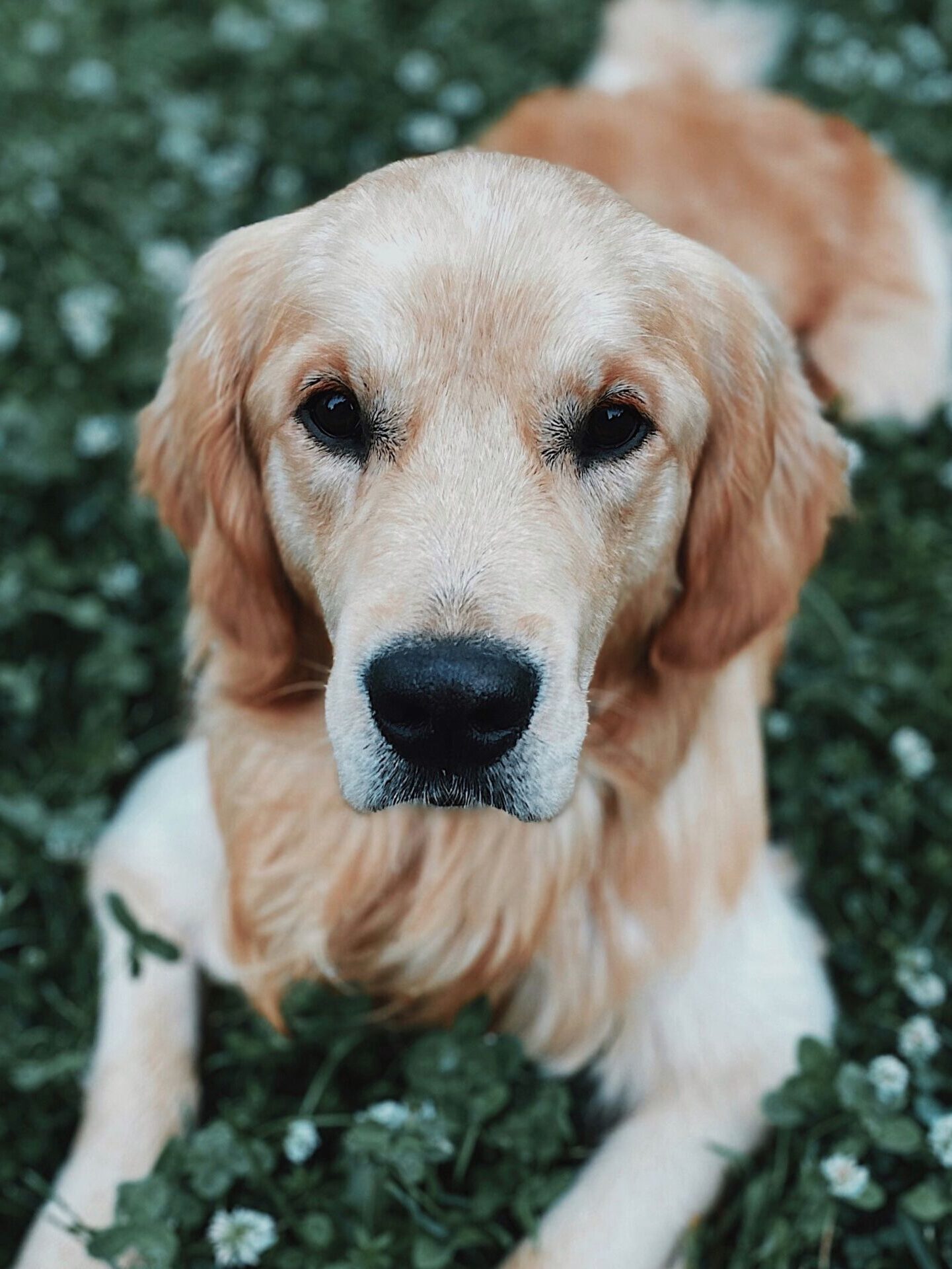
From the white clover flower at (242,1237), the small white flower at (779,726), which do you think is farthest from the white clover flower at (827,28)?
the white clover flower at (242,1237)

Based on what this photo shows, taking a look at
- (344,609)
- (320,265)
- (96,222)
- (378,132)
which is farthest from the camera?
(378,132)

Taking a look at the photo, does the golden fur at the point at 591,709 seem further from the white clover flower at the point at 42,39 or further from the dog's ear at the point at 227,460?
the white clover flower at the point at 42,39

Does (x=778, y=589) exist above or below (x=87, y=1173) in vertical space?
above

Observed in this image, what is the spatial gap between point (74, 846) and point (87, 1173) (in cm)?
80

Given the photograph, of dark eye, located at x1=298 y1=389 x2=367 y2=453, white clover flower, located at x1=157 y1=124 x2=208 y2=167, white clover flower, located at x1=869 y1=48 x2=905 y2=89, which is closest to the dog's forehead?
dark eye, located at x1=298 y1=389 x2=367 y2=453

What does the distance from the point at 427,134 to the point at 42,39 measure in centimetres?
157

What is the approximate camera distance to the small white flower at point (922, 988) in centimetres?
282

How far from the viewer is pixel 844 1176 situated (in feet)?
7.99

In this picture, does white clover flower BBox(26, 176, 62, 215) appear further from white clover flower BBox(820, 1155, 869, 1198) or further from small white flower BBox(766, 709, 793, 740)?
white clover flower BBox(820, 1155, 869, 1198)

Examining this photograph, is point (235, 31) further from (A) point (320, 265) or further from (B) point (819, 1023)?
(B) point (819, 1023)

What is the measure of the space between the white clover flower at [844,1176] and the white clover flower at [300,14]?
14.8 ft

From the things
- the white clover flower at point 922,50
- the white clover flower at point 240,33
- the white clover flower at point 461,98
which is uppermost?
the white clover flower at point 240,33

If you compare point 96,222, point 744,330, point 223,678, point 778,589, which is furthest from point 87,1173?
point 96,222

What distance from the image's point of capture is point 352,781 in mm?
2094
